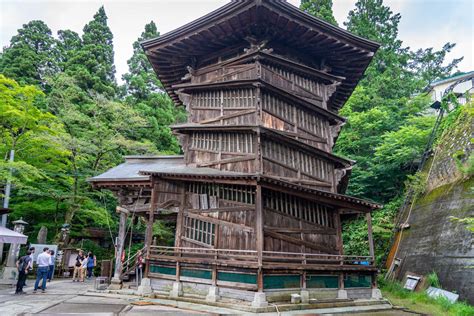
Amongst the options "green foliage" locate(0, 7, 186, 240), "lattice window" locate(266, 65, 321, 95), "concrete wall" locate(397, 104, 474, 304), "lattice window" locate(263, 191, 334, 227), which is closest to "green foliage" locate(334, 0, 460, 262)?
"concrete wall" locate(397, 104, 474, 304)

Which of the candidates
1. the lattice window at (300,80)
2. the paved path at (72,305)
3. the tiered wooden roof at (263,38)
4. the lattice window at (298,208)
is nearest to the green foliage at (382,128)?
the lattice window at (298,208)

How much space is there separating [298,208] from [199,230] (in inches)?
159

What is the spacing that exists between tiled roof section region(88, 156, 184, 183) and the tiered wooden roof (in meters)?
4.73

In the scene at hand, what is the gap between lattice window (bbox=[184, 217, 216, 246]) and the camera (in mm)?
12383

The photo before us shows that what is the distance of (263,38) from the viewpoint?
47.5 feet

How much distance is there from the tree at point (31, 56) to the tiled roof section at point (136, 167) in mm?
17041

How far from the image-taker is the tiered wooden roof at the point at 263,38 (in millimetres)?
13312

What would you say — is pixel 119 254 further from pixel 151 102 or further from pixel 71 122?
pixel 151 102

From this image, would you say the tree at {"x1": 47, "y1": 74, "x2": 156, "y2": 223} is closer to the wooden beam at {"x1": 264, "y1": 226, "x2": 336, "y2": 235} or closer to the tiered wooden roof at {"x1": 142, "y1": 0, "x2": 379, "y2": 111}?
the tiered wooden roof at {"x1": 142, "y1": 0, "x2": 379, "y2": 111}

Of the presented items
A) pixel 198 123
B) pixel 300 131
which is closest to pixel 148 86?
pixel 198 123

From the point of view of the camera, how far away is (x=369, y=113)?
85.6ft

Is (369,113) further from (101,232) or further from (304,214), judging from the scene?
(101,232)

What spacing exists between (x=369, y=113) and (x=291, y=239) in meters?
17.6

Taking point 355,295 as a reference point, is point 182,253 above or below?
above
